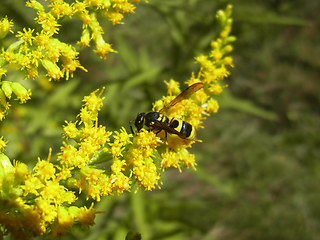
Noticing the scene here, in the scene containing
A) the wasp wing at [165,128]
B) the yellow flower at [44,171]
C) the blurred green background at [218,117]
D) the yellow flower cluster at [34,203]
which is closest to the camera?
the yellow flower cluster at [34,203]

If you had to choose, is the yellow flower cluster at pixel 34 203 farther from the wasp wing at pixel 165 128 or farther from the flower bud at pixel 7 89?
the wasp wing at pixel 165 128

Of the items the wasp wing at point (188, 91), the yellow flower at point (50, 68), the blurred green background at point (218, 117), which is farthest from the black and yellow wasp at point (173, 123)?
the yellow flower at point (50, 68)

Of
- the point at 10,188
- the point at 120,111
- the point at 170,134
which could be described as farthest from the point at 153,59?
the point at 10,188

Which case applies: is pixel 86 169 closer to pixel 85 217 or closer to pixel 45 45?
pixel 85 217

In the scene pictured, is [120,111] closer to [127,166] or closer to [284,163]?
[127,166]

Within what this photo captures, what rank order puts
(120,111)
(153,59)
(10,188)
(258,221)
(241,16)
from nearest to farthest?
1. (10,188)
2. (241,16)
3. (120,111)
4. (258,221)
5. (153,59)

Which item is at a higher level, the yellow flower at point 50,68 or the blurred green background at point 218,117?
the blurred green background at point 218,117

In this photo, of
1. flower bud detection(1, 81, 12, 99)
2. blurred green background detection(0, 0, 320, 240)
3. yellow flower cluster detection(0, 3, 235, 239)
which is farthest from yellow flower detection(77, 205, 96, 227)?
blurred green background detection(0, 0, 320, 240)
